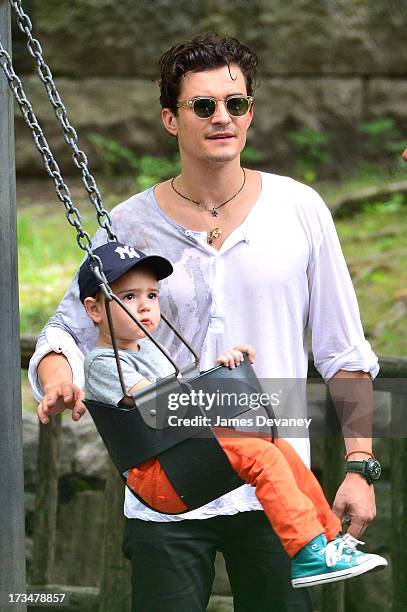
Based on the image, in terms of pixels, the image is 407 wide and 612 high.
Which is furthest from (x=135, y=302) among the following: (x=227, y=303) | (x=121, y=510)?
(x=121, y=510)

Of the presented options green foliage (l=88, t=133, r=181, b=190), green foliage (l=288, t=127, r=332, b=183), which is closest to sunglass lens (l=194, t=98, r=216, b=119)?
green foliage (l=88, t=133, r=181, b=190)

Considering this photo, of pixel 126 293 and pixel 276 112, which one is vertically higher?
pixel 276 112

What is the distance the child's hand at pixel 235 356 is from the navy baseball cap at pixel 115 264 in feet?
0.90

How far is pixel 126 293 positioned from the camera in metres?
2.78

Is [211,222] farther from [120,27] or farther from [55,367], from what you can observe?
[120,27]

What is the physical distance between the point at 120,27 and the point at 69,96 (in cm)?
59

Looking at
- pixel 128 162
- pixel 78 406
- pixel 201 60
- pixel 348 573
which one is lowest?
pixel 348 573

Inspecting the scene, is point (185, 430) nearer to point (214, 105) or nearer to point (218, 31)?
point (214, 105)

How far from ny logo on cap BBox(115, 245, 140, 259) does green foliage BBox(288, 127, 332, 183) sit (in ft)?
18.2

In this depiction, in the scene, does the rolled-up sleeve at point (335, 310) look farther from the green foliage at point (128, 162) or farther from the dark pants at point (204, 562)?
the green foliage at point (128, 162)

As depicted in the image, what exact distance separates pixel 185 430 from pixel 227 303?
1.45ft

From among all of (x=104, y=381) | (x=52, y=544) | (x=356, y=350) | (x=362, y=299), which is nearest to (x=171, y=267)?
(x=104, y=381)

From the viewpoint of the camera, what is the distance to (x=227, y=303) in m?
2.90

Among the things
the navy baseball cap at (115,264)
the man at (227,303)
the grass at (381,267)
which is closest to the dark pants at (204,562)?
the man at (227,303)
